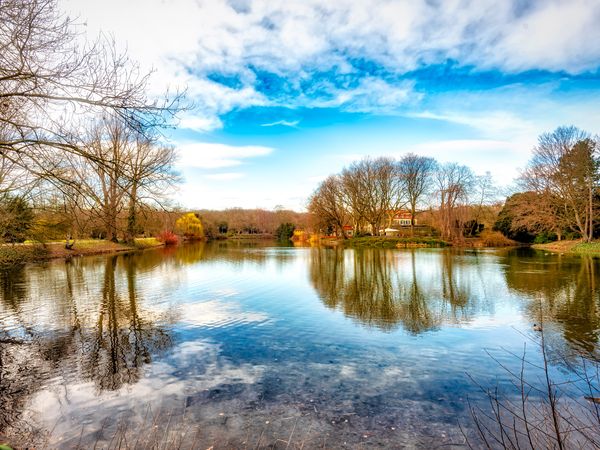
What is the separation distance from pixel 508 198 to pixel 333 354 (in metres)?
49.4

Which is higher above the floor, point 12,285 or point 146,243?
point 146,243

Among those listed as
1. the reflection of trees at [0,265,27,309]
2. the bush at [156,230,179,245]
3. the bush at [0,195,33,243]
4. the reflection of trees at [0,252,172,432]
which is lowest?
the reflection of trees at [0,252,172,432]

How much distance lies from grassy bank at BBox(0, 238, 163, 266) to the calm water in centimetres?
862

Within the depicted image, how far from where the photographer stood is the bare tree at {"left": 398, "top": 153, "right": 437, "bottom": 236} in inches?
1892

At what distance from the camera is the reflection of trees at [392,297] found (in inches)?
387

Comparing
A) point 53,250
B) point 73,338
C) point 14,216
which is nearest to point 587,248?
point 73,338

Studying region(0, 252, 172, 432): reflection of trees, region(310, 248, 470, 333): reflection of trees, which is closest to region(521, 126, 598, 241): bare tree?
region(310, 248, 470, 333): reflection of trees

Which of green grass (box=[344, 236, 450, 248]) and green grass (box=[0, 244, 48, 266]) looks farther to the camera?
green grass (box=[344, 236, 450, 248])

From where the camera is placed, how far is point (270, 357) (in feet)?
23.0

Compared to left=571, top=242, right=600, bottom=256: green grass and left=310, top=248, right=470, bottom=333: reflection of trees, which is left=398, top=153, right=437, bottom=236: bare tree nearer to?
left=571, top=242, right=600, bottom=256: green grass

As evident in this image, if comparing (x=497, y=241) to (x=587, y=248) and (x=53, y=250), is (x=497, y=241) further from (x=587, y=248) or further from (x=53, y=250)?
(x=53, y=250)

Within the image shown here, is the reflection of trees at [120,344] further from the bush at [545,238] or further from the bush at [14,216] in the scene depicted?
the bush at [545,238]

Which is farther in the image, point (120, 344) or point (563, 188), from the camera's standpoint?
point (563, 188)

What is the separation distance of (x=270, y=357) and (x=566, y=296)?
10437 millimetres
